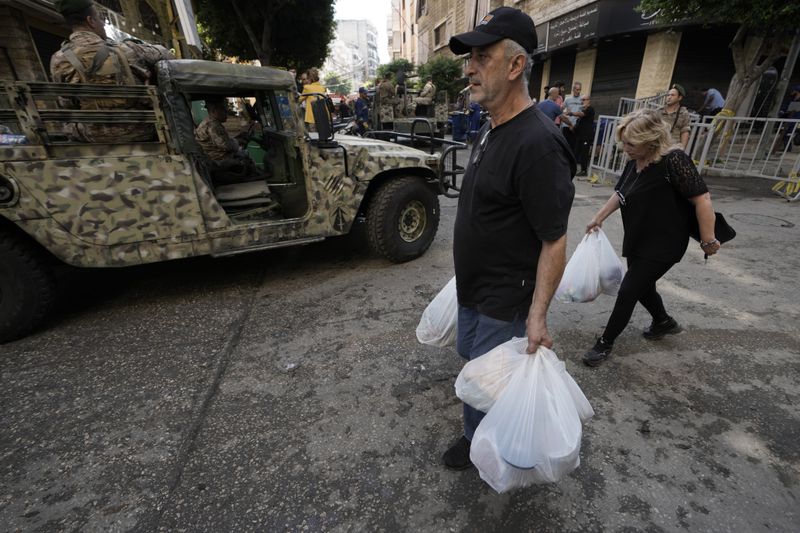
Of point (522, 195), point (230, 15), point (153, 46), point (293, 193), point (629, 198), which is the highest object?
point (230, 15)

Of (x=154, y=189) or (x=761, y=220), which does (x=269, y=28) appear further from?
(x=761, y=220)

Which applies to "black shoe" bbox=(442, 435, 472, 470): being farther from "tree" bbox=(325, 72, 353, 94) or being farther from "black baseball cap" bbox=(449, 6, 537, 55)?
"tree" bbox=(325, 72, 353, 94)

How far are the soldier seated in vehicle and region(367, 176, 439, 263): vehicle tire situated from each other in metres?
1.40

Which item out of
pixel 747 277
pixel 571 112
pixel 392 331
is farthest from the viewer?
pixel 571 112

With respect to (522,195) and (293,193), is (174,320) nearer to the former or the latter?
(293,193)

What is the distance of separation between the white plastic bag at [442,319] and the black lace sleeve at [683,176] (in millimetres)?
1442

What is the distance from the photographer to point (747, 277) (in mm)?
3836

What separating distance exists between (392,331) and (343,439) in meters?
1.09

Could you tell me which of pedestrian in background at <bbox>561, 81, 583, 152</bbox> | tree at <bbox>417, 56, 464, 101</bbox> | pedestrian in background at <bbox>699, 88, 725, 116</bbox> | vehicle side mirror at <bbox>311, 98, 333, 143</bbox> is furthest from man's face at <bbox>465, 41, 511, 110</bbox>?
tree at <bbox>417, 56, 464, 101</bbox>

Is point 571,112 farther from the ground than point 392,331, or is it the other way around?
point 571,112

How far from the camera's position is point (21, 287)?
2777 millimetres

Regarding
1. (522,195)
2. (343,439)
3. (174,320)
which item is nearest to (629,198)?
(522,195)

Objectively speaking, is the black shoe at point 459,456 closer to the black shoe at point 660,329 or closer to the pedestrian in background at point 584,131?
the black shoe at point 660,329

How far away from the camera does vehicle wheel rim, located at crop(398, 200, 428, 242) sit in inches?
165
